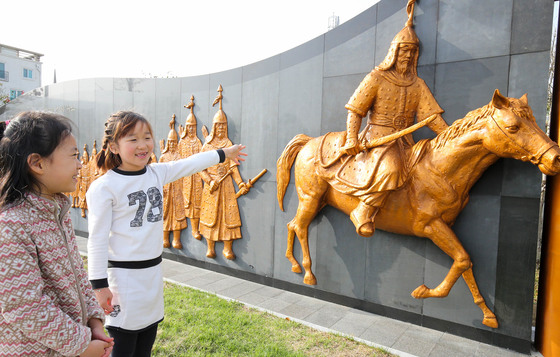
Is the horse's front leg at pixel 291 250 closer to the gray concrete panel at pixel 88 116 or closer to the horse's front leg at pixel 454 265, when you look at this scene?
the horse's front leg at pixel 454 265

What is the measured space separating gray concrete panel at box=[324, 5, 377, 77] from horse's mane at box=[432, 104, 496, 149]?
44.7 inches

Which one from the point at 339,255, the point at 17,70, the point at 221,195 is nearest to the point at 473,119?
the point at 339,255

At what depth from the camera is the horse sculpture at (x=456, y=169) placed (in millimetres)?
2613

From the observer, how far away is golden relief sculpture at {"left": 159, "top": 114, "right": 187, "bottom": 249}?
5.49 meters

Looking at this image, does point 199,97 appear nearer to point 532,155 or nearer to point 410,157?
point 410,157

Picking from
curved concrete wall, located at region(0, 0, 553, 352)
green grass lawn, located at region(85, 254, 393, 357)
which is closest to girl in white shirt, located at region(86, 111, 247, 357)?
green grass lawn, located at region(85, 254, 393, 357)

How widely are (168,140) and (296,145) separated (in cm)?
257

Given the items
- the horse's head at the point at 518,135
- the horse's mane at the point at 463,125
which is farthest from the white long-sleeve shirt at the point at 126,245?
the horse's head at the point at 518,135

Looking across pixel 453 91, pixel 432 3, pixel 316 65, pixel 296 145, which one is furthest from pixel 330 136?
pixel 432 3

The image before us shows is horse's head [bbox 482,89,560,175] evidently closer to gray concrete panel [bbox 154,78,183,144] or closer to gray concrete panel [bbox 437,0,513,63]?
gray concrete panel [bbox 437,0,513,63]

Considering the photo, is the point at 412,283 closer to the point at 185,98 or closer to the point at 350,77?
the point at 350,77

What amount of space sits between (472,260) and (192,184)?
3947mm

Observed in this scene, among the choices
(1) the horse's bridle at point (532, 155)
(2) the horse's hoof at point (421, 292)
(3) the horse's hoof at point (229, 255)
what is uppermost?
(1) the horse's bridle at point (532, 155)

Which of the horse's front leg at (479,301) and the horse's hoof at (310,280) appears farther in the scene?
the horse's hoof at (310,280)
